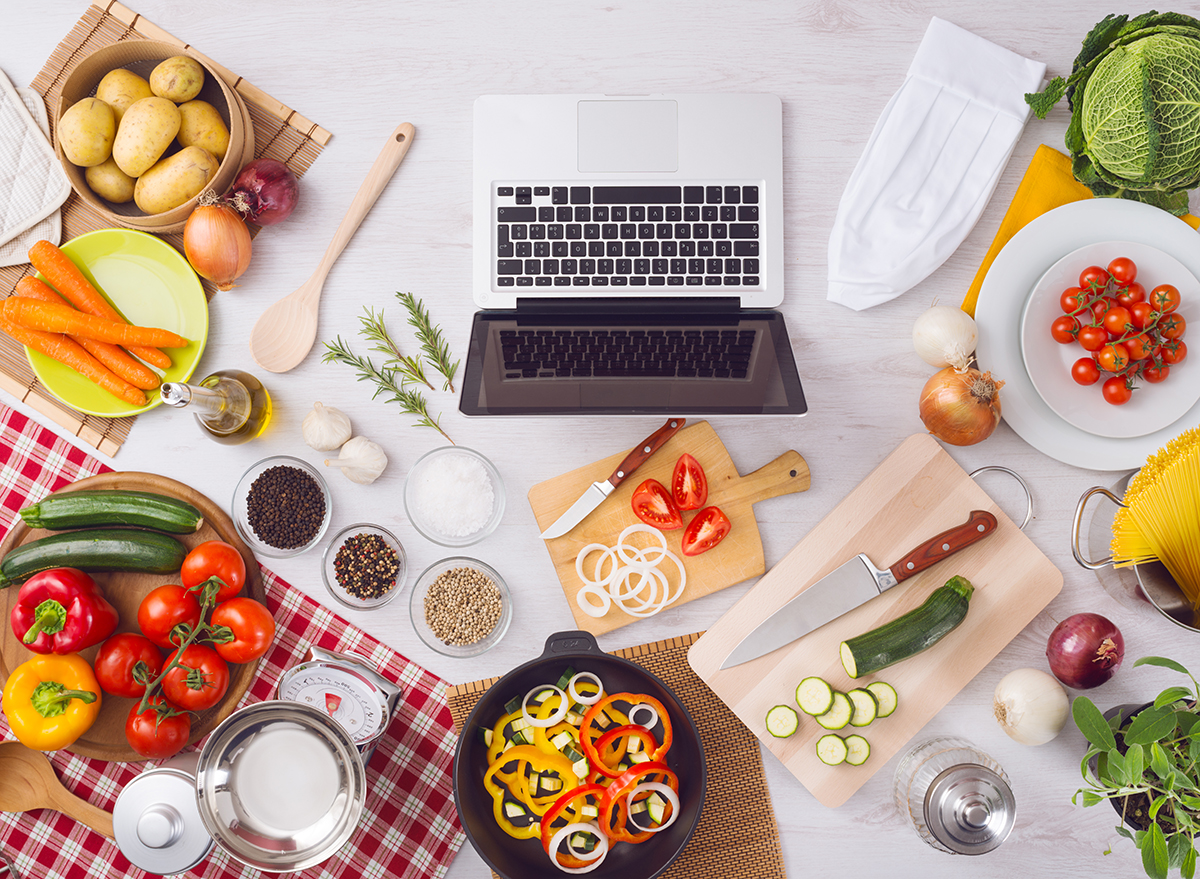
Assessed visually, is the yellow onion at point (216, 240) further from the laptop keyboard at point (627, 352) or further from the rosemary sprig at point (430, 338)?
the laptop keyboard at point (627, 352)

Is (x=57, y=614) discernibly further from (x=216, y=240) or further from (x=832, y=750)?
(x=832, y=750)

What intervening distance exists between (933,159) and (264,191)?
4.25 ft

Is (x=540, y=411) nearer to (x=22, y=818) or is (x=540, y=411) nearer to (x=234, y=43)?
(x=234, y=43)

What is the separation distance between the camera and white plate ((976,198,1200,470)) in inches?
55.5

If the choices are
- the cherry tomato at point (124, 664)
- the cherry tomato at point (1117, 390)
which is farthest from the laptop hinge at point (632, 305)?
the cherry tomato at point (124, 664)

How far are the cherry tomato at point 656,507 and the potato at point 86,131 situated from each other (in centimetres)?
121

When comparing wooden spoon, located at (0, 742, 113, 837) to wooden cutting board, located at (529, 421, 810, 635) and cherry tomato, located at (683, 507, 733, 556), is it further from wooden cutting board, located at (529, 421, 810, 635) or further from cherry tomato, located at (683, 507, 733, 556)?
cherry tomato, located at (683, 507, 733, 556)

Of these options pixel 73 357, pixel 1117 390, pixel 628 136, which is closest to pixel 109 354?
pixel 73 357

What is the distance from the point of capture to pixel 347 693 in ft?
4.57

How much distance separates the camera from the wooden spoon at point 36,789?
1447mm

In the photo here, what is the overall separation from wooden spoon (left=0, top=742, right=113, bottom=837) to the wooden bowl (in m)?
1.06

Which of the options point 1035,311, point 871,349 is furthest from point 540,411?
point 1035,311

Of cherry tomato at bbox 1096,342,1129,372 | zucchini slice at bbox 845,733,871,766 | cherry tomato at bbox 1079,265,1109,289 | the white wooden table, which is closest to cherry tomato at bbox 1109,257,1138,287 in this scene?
cherry tomato at bbox 1079,265,1109,289

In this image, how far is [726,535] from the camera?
4.87 feet
